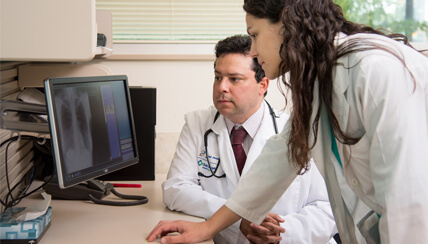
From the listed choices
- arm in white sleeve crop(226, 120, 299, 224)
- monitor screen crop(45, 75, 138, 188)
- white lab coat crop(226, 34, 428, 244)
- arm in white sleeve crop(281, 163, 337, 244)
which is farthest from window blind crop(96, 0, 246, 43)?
white lab coat crop(226, 34, 428, 244)

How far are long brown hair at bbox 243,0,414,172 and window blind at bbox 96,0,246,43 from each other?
1682mm

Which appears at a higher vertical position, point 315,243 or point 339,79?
point 339,79

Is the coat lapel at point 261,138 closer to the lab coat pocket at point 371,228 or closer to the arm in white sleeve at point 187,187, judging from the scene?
the arm in white sleeve at point 187,187

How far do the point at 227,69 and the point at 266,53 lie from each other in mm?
738

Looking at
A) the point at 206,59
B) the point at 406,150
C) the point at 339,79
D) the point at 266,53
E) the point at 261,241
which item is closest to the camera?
the point at 406,150

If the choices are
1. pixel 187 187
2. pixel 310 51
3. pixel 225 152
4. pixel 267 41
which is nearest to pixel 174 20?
pixel 225 152

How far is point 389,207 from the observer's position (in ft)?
3.11

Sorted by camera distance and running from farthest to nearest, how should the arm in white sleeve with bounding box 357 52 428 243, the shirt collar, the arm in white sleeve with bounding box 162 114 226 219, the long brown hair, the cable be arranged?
the shirt collar
the arm in white sleeve with bounding box 162 114 226 219
the cable
the long brown hair
the arm in white sleeve with bounding box 357 52 428 243

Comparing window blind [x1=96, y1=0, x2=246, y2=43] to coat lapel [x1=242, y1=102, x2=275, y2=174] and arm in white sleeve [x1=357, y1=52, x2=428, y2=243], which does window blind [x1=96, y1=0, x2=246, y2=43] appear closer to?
coat lapel [x1=242, y1=102, x2=275, y2=174]

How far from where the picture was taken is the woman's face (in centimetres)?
117

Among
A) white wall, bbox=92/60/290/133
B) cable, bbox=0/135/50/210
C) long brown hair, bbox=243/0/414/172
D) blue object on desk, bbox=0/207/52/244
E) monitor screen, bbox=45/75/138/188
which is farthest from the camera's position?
white wall, bbox=92/60/290/133

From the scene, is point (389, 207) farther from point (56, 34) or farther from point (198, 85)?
point (198, 85)

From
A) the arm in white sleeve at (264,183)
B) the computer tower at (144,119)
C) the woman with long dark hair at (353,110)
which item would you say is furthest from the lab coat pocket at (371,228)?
the computer tower at (144,119)

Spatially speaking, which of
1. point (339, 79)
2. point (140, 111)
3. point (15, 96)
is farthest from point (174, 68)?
point (339, 79)
